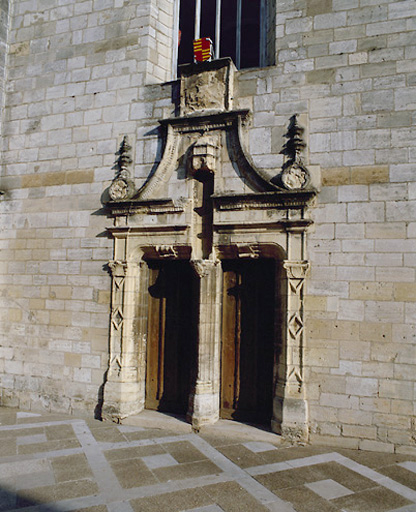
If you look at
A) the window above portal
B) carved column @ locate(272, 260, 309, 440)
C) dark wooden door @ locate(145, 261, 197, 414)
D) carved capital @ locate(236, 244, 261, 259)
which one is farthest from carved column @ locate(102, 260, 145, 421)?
the window above portal

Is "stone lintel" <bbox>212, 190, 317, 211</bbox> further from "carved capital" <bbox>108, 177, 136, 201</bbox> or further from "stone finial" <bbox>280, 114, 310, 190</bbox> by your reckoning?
"carved capital" <bbox>108, 177, 136, 201</bbox>

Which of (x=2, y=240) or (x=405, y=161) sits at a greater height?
(x=405, y=161)

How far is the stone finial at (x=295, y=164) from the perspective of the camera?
4.93m

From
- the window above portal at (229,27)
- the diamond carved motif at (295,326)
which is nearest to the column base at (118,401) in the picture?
the diamond carved motif at (295,326)

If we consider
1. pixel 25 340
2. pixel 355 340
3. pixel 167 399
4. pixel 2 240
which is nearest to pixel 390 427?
pixel 355 340

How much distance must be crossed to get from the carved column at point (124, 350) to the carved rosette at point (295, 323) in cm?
205

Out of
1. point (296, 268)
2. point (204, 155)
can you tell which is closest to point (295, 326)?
point (296, 268)

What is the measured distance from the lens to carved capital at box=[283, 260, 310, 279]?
15.9 ft

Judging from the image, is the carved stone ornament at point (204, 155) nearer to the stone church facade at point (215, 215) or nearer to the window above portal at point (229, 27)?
the stone church facade at point (215, 215)

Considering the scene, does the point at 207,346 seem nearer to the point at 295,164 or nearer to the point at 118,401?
the point at 118,401

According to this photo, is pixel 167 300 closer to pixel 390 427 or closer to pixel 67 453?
pixel 67 453

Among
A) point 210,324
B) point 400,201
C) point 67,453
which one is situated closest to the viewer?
point 67,453

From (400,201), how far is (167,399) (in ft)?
12.6

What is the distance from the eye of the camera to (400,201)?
4660 mm
